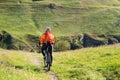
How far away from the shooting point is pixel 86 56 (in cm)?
3334

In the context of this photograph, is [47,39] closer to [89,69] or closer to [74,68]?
[74,68]

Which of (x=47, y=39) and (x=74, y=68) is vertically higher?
(x=47, y=39)

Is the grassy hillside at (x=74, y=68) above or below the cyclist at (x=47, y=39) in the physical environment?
below

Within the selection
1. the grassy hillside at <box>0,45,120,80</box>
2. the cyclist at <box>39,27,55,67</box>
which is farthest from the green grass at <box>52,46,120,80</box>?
the cyclist at <box>39,27,55,67</box>

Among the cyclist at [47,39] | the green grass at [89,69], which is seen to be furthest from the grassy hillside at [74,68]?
the cyclist at [47,39]

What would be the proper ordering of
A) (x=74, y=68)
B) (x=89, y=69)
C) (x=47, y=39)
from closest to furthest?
1. (x=47, y=39)
2. (x=89, y=69)
3. (x=74, y=68)

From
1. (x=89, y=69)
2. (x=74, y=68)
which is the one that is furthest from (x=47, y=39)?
(x=89, y=69)

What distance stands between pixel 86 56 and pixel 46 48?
28.8ft

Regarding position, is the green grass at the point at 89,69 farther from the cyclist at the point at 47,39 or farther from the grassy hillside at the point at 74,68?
the cyclist at the point at 47,39

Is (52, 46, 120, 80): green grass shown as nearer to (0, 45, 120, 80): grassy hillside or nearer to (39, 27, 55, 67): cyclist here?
A: (0, 45, 120, 80): grassy hillside

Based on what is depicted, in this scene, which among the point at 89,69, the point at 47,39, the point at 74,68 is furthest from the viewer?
the point at 74,68

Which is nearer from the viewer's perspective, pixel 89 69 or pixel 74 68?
pixel 89 69

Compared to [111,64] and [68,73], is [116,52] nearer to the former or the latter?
[111,64]

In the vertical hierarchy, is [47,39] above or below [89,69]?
above
